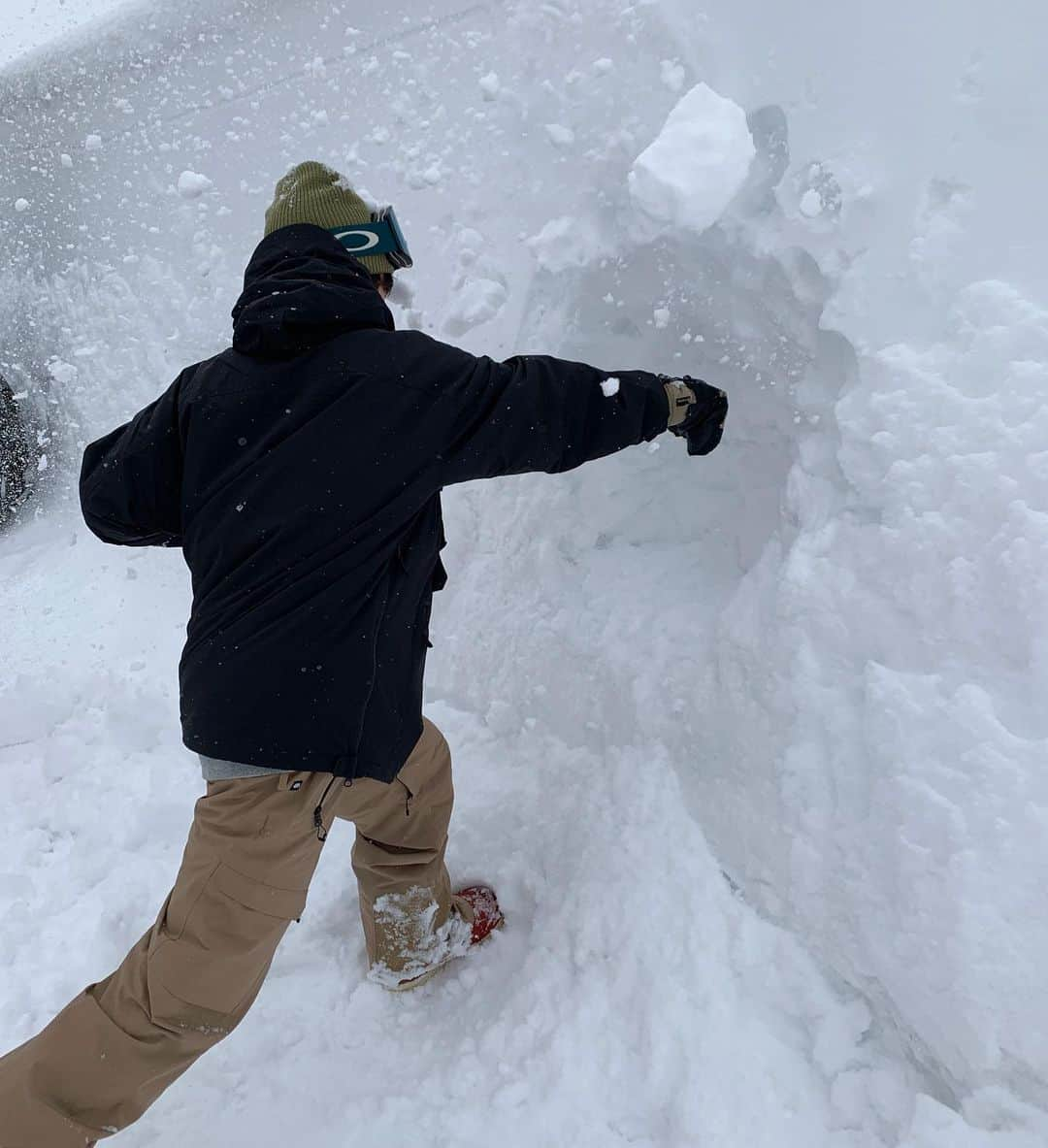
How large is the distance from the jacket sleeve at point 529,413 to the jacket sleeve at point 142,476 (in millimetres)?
509

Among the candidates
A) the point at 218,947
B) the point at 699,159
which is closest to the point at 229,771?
the point at 218,947

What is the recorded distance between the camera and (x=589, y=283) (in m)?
2.32

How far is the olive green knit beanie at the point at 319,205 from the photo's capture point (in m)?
1.58

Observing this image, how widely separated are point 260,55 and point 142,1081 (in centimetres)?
335

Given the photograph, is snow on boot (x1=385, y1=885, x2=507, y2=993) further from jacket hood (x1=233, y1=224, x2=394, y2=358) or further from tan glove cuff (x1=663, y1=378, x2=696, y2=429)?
jacket hood (x1=233, y1=224, x2=394, y2=358)

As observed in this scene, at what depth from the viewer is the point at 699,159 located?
1856mm

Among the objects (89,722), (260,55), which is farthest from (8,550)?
(260,55)

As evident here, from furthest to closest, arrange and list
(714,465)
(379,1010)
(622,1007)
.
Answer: (714,465) → (379,1010) → (622,1007)

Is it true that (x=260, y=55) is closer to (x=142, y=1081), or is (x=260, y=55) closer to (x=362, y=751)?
(x=362, y=751)

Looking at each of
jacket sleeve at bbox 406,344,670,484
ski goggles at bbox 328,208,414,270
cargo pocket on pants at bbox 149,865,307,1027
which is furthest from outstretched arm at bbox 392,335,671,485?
cargo pocket on pants at bbox 149,865,307,1027

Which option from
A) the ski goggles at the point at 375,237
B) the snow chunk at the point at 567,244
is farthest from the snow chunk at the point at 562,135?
the ski goggles at the point at 375,237

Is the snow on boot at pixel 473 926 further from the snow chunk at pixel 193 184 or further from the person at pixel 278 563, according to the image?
the snow chunk at pixel 193 184

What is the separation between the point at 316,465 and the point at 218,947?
2.78ft

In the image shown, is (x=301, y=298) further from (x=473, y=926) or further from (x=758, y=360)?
(x=473, y=926)
